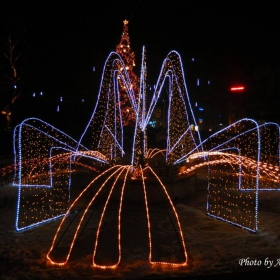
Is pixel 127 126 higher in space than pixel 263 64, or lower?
lower

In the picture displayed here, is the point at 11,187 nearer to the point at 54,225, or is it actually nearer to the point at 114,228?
the point at 54,225

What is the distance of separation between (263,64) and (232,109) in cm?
930

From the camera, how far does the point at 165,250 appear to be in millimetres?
7020

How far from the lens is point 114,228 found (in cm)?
841

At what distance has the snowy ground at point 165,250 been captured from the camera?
6.00 m

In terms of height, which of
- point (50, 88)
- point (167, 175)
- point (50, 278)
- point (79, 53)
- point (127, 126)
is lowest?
point (50, 278)

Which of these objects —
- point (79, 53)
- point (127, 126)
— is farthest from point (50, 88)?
point (127, 126)

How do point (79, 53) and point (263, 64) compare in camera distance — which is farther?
point (263, 64)

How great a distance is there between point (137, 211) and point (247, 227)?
9.05ft

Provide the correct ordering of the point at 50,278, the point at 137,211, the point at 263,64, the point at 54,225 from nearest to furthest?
the point at 50,278 → the point at 54,225 → the point at 137,211 → the point at 263,64

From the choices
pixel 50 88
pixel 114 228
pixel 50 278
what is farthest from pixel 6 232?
pixel 50 88

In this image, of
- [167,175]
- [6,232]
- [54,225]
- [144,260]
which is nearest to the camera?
[144,260]

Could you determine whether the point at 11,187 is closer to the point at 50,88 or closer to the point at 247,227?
the point at 247,227

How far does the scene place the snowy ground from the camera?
6.00 meters
